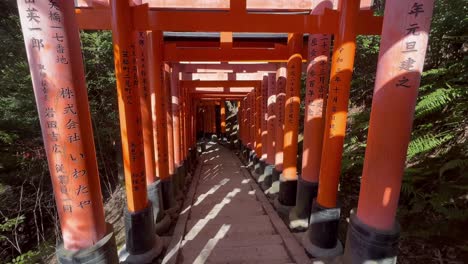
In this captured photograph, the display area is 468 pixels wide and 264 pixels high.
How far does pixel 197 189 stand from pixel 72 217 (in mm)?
6236

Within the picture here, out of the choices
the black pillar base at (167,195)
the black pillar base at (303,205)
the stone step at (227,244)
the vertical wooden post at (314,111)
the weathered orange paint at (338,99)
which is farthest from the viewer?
the black pillar base at (167,195)

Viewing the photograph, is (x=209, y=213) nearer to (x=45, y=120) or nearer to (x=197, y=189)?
(x=197, y=189)

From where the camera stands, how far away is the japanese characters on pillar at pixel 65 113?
84.7 inches

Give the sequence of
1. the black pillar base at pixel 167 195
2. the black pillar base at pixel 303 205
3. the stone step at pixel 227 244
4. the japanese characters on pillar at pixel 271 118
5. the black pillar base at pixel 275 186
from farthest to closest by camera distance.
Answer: the japanese characters on pillar at pixel 271 118, the black pillar base at pixel 275 186, the black pillar base at pixel 167 195, the black pillar base at pixel 303 205, the stone step at pixel 227 244

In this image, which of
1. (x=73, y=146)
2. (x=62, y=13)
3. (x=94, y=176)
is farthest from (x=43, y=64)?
(x=94, y=176)

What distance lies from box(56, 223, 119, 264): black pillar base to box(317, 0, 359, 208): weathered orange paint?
112 inches

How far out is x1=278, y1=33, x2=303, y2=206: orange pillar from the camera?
5387 millimetres

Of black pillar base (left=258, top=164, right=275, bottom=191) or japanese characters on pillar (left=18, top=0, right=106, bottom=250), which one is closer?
japanese characters on pillar (left=18, top=0, right=106, bottom=250)

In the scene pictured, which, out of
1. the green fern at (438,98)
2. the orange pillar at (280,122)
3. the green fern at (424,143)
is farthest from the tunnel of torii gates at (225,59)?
the green fern at (438,98)

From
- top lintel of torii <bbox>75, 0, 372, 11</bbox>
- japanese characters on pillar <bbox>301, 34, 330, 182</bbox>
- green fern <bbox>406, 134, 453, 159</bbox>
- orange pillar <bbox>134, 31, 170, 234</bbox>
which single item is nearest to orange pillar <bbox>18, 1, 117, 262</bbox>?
orange pillar <bbox>134, 31, 170, 234</bbox>

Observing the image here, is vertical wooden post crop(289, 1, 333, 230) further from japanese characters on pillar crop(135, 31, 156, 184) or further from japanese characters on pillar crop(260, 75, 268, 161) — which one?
japanese characters on pillar crop(260, 75, 268, 161)

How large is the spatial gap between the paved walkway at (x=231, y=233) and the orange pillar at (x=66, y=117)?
1.64 metres

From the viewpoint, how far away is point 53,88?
221cm

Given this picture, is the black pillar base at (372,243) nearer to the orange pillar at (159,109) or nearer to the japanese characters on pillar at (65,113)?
the japanese characters on pillar at (65,113)
